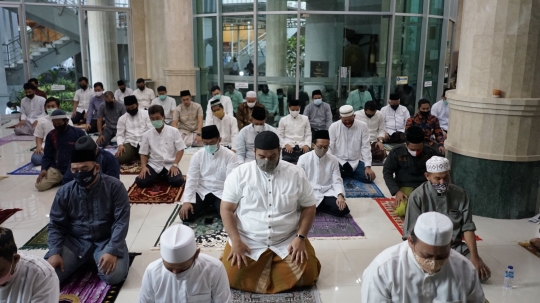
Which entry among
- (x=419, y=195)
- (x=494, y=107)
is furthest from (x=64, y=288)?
(x=494, y=107)

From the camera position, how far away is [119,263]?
3.60 metres

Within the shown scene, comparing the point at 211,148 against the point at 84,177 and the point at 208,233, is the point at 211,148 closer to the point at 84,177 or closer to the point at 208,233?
the point at 208,233

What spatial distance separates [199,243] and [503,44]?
3666 millimetres

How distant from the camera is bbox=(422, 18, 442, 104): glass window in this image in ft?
34.5

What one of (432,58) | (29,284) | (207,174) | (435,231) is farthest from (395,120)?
(29,284)

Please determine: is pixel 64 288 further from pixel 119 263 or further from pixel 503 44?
pixel 503 44

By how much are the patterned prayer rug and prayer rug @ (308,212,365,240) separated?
5.87 ft

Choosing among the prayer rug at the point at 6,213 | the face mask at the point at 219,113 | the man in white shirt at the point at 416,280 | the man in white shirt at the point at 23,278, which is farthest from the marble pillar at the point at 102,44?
the man in white shirt at the point at 416,280

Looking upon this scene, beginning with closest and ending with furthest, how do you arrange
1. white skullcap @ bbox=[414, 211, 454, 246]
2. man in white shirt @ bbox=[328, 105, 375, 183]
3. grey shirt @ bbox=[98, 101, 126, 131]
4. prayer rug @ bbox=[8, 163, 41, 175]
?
white skullcap @ bbox=[414, 211, 454, 246]
man in white shirt @ bbox=[328, 105, 375, 183]
prayer rug @ bbox=[8, 163, 41, 175]
grey shirt @ bbox=[98, 101, 126, 131]

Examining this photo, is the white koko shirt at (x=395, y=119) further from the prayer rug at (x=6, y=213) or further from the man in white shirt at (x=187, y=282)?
the man in white shirt at (x=187, y=282)

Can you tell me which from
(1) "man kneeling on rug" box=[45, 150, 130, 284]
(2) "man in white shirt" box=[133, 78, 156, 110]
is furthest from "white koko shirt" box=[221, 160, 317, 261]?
(2) "man in white shirt" box=[133, 78, 156, 110]

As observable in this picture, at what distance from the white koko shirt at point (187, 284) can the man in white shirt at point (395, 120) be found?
6.55 meters

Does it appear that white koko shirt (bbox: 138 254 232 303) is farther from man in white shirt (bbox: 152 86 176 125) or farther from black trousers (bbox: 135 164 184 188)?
man in white shirt (bbox: 152 86 176 125)

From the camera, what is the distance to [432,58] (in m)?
10.7
